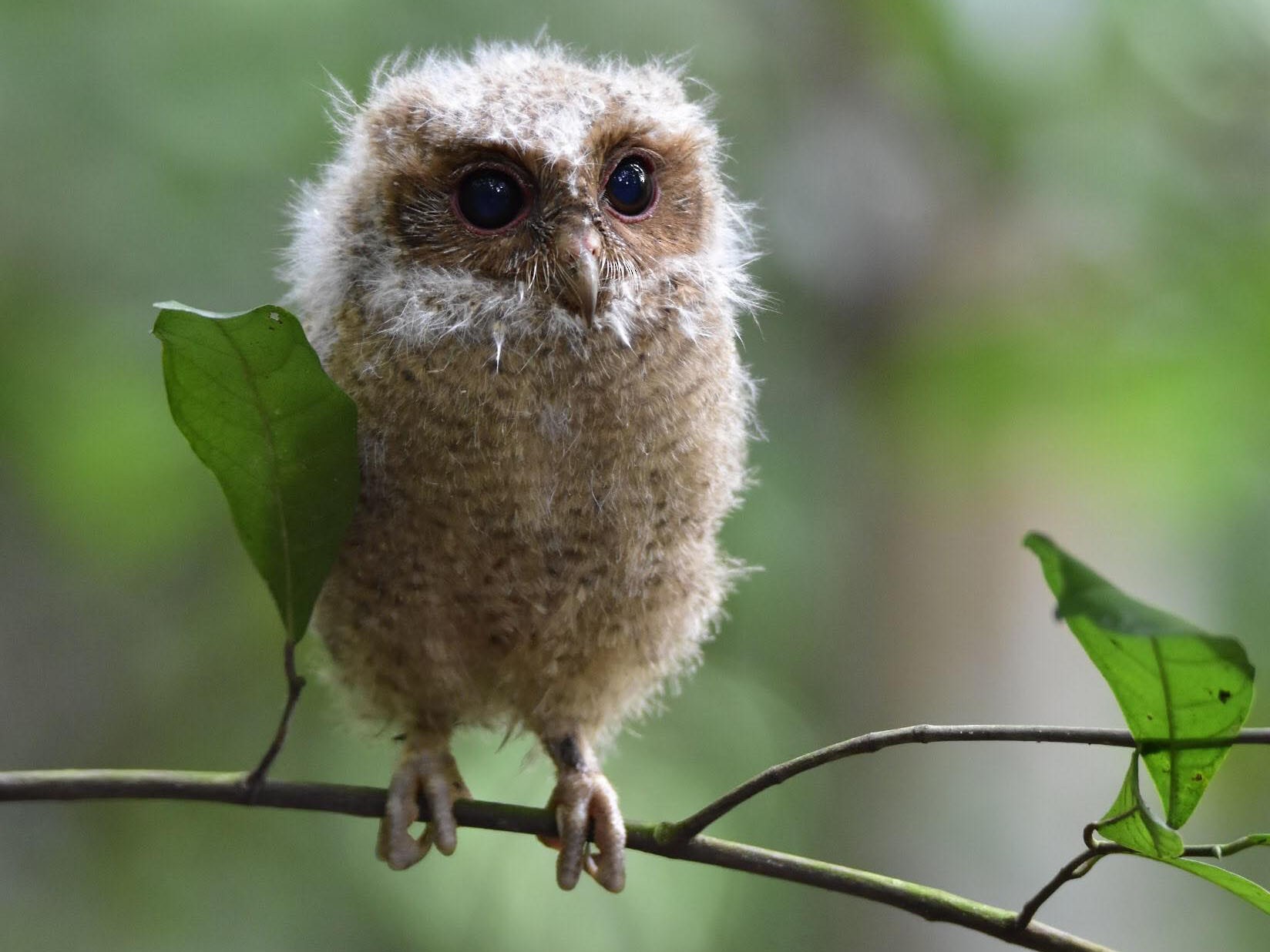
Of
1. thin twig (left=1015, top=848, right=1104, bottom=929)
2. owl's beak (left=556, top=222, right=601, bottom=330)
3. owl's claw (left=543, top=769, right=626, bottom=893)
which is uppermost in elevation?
owl's beak (left=556, top=222, right=601, bottom=330)

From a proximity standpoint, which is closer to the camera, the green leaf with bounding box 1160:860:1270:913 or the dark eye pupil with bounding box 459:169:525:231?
the green leaf with bounding box 1160:860:1270:913

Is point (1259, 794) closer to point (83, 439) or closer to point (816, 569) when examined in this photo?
point (816, 569)

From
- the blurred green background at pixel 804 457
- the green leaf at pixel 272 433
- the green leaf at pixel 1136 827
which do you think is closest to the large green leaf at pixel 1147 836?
the green leaf at pixel 1136 827

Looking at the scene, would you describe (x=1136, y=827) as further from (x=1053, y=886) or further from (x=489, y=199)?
(x=489, y=199)

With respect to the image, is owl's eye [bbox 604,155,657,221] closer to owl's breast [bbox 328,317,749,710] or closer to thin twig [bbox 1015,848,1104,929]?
owl's breast [bbox 328,317,749,710]

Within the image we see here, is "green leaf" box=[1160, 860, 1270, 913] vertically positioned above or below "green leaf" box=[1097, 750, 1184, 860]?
below

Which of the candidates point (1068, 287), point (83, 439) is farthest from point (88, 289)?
point (1068, 287)

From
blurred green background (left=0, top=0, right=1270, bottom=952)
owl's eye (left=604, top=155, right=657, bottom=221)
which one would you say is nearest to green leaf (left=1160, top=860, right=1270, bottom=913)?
owl's eye (left=604, top=155, right=657, bottom=221)
